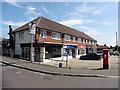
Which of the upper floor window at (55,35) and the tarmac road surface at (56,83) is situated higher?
the upper floor window at (55,35)

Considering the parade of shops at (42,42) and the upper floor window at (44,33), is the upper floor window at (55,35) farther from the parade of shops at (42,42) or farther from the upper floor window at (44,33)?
the upper floor window at (44,33)

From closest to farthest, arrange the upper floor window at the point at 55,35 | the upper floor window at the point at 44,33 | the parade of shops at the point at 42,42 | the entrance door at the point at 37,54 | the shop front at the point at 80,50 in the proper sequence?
1. the entrance door at the point at 37,54
2. the parade of shops at the point at 42,42
3. the upper floor window at the point at 44,33
4. the upper floor window at the point at 55,35
5. the shop front at the point at 80,50

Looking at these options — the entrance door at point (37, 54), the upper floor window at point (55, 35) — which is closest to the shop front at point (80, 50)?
the upper floor window at point (55, 35)

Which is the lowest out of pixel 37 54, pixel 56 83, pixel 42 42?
pixel 56 83

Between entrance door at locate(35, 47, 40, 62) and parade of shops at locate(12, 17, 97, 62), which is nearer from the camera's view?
entrance door at locate(35, 47, 40, 62)

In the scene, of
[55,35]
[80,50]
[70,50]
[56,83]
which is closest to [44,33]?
[55,35]

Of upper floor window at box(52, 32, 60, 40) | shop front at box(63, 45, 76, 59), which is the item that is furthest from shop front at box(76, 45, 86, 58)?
upper floor window at box(52, 32, 60, 40)

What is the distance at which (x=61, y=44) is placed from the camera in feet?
114

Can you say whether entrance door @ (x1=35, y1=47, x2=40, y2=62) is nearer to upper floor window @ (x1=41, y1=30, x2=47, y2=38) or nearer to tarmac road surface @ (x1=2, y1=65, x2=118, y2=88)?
upper floor window @ (x1=41, y1=30, x2=47, y2=38)

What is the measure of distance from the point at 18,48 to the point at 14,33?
3.48 m

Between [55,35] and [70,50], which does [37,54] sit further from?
[70,50]

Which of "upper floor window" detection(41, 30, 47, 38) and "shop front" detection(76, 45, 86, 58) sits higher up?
"upper floor window" detection(41, 30, 47, 38)

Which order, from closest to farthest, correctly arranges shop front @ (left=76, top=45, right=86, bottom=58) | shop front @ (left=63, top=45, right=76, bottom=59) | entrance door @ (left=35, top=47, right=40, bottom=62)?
entrance door @ (left=35, top=47, right=40, bottom=62) < shop front @ (left=63, top=45, right=76, bottom=59) < shop front @ (left=76, top=45, right=86, bottom=58)

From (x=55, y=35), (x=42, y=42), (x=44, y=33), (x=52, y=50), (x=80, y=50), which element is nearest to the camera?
(x=42, y=42)
